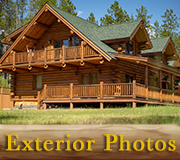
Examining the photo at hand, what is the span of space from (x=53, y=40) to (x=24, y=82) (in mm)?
4950

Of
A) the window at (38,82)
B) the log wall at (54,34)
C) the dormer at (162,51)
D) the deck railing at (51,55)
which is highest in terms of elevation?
the log wall at (54,34)

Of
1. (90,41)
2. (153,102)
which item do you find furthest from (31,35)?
(153,102)

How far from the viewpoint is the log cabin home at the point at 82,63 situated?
23.4 metres

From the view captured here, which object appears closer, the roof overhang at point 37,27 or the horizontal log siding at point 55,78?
the horizontal log siding at point 55,78

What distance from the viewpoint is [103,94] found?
78.5 feet

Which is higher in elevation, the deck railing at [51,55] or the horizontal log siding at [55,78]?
the deck railing at [51,55]

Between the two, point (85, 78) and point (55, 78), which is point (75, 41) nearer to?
point (85, 78)

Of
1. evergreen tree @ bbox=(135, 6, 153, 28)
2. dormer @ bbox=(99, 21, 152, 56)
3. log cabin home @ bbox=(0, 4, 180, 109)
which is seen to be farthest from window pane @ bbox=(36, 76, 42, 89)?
evergreen tree @ bbox=(135, 6, 153, 28)

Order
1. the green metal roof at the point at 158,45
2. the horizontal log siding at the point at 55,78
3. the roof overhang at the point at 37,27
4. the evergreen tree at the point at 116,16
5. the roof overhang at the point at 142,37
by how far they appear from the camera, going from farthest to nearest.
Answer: the evergreen tree at the point at 116,16
the green metal roof at the point at 158,45
the roof overhang at the point at 142,37
the roof overhang at the point at 37,27
the horizontal log siding at the point at 55,78

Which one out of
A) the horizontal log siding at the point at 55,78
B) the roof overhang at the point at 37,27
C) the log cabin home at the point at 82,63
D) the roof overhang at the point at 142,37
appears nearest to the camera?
the log cabin home at the point at 82,63

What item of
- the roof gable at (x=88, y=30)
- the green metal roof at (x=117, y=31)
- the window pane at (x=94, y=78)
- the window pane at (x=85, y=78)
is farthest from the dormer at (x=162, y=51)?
the window pane at (x=85, y=78)

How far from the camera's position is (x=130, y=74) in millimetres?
27375

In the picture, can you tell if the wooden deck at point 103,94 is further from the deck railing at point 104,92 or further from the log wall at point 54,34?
the log wall at point 54,34

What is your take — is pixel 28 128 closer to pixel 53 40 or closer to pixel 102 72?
pixel 102 72
